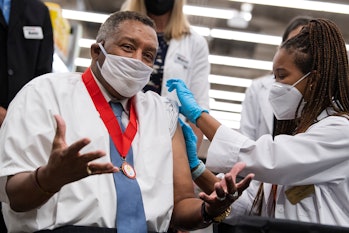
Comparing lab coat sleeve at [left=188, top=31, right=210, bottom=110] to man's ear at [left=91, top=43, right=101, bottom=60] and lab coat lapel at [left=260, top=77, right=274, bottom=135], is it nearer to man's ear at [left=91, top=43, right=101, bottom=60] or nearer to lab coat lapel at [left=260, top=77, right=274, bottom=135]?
lab coat lapel at [left=260, top=77, right=274, bottom=135]

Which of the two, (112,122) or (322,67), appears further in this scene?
(322,67)

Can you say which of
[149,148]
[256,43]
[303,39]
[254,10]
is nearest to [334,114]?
[303,39]

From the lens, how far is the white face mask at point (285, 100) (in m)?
2.09

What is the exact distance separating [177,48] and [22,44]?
0.77 meters

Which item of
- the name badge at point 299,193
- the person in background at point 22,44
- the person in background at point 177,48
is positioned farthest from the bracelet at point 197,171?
the person in background at point 22,44

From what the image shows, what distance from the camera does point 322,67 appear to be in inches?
81.0

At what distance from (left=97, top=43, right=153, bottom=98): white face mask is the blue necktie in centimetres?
27

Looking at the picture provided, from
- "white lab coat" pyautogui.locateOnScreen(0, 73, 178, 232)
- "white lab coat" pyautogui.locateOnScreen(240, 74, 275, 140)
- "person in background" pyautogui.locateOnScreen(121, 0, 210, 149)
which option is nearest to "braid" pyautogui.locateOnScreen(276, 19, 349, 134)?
"white lab coat" pyautogui.locateOnScreen(0, 73, 178, 232)

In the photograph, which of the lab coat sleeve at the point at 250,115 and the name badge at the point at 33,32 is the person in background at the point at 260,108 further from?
the name badge at the point at 33,32

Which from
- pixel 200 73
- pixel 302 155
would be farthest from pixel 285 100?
pixel 200 73

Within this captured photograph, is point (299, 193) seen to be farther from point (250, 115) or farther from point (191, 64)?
point (250, 115)

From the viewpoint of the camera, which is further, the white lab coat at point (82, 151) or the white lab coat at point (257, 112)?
the white lab coat at point (257, 112)

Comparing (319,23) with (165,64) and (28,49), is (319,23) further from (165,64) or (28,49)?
(28,49)

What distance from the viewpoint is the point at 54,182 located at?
4.31 ft
